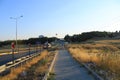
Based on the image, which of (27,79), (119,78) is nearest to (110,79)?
(119,78)

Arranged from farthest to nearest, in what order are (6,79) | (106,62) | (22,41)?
(22,41), (106,62), (6,79)

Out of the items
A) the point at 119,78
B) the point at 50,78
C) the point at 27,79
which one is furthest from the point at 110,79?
→ the point at 27,79

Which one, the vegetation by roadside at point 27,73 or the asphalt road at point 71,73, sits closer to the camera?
the vegetation by roadside at point 27,73

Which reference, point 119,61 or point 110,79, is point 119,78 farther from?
point 119,61

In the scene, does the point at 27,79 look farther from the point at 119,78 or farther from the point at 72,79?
the point at 119,78

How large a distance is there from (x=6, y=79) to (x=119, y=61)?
793cm

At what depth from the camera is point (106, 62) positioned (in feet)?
73.9

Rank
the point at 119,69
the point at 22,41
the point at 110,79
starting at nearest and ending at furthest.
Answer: the point at 110,79 < the point at 119,69 < the point at 22,41

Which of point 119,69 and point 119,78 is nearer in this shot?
point 119,78

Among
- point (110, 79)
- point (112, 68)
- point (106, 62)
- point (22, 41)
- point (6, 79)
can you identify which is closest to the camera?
point (110, 79)

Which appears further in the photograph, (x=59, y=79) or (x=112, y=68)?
(x=112, y=68)

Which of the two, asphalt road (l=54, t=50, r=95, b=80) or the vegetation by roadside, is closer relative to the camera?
the vegetation by roadside

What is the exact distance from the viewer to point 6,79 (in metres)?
16.5

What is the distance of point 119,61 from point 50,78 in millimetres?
6138
